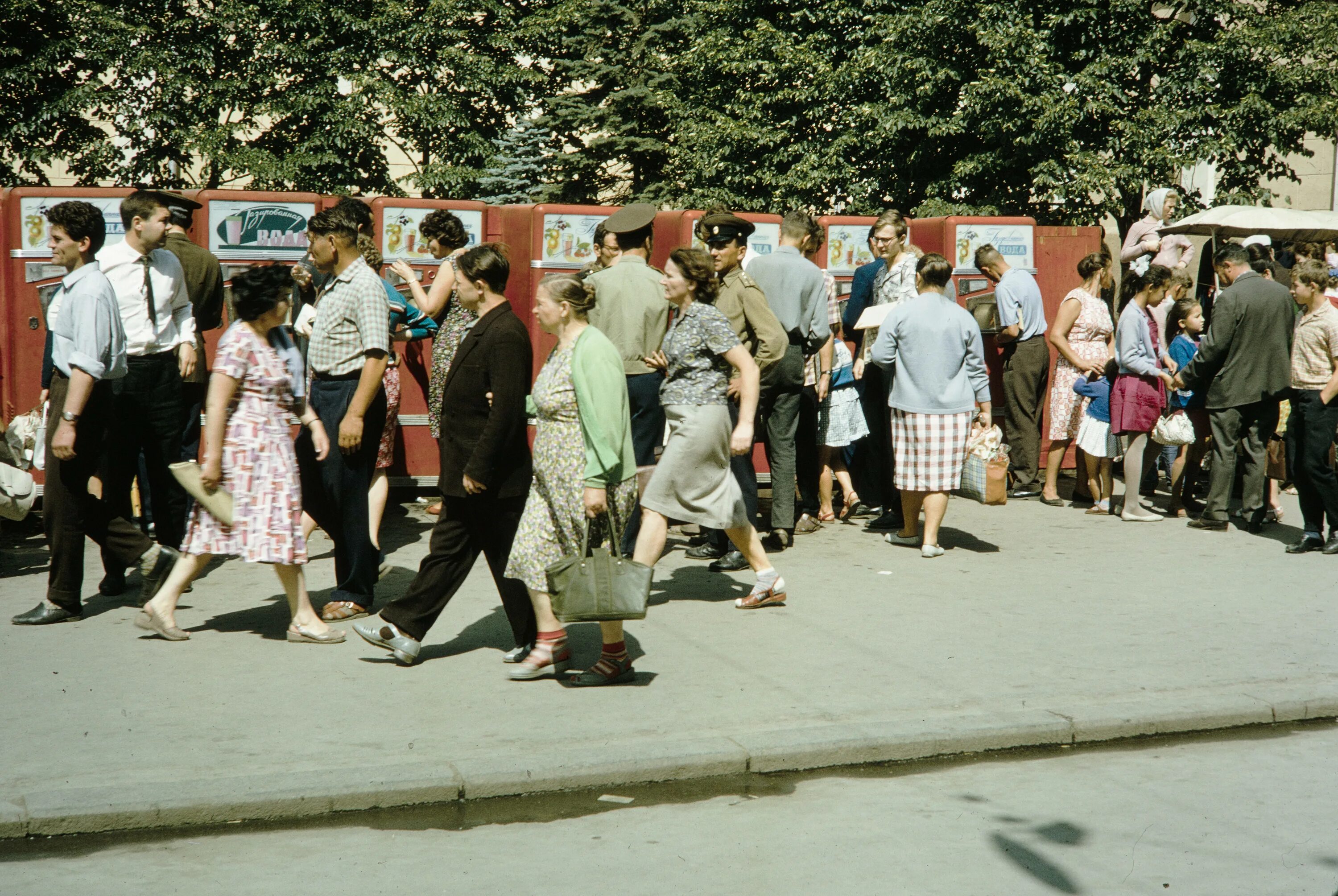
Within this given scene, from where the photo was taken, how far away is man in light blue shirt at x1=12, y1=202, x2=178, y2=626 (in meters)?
6.16

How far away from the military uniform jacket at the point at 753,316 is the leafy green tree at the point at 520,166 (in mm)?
20715

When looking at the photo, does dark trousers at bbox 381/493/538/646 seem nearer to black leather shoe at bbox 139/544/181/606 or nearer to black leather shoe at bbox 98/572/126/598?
black leather shoe at bbox 139/544/181/606

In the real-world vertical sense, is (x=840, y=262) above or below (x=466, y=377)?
above

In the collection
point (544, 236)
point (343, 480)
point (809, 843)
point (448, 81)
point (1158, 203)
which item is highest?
point (448, 81)

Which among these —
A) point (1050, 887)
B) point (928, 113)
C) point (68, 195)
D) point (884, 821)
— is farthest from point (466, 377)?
point (928, 113)

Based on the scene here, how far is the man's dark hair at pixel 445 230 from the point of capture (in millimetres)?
7660

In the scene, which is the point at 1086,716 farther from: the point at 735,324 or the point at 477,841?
the point at 735,324

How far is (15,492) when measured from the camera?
713cm

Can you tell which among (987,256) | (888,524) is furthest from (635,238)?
(987,256)

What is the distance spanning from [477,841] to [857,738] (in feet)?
4.93

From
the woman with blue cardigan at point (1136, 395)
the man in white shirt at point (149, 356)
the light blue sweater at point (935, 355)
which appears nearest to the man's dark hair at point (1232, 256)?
the woman with blue cardigan at point (1136, 395)

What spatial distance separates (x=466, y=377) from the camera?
5617mm

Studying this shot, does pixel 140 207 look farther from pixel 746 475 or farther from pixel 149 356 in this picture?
pixel 746 475

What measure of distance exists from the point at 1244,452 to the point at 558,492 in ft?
19.7
